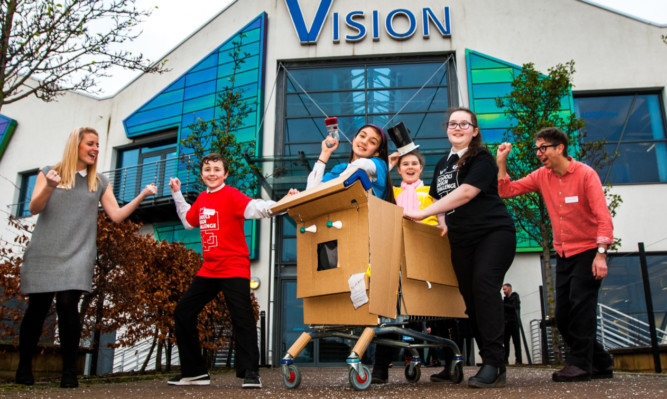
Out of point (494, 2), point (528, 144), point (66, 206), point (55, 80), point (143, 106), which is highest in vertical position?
point (494, 2)

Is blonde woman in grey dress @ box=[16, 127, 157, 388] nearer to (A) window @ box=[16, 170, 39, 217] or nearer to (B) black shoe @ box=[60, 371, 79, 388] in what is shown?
(B) black shoe @ box=[60, 371, 79, 388]

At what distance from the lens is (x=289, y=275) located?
13211mm

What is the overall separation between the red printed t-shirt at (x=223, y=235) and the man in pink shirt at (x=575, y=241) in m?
1.86

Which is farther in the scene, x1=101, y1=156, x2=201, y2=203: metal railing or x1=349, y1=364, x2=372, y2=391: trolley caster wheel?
x1=101, y1=156, x2=201, y2=203: metal railing

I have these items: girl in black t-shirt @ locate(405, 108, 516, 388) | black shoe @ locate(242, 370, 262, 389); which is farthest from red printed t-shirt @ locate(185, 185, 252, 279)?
girl in black t-shirt @ locate(405, 108, 516, 388)

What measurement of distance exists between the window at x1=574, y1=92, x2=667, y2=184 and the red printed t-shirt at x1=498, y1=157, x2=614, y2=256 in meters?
10.5

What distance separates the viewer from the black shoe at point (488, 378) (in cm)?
294

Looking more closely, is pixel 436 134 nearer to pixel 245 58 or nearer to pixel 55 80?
pixel 245 58

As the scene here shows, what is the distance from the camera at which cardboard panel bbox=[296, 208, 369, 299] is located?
304 centimetres

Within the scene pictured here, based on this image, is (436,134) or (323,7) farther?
(323,7)

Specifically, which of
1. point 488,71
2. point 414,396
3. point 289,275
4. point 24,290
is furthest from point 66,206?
point 488,71

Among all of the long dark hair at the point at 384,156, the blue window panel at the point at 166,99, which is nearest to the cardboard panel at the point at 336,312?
the long dark hair at the point at 384,156

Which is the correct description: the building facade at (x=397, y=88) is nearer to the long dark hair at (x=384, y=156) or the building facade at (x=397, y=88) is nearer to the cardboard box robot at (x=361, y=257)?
the long dark hair at (x=384, y=156)

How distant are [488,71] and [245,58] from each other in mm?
6575
